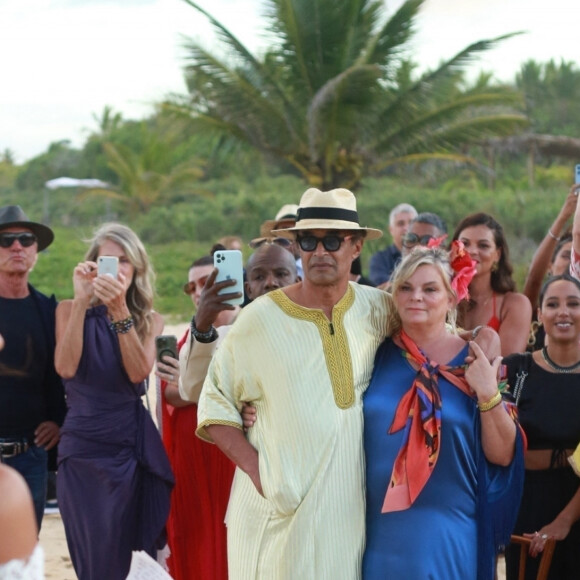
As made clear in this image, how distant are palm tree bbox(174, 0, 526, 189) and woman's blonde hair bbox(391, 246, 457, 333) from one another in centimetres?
1486

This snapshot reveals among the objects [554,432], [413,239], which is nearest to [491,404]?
[554,432]

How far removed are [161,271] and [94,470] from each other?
2101 centimetres

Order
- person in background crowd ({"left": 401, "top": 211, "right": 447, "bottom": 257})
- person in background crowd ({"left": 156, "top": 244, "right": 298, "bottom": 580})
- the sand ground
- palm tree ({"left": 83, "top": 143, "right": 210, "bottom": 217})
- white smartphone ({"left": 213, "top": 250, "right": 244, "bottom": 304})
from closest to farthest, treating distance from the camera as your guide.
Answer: white smartphone ({"left": 213, "top": 250, "right": 244, "bottom": 304}) → person in background crowd ({"left": 156, "top": 244, "right": 298, "bottom": 580}) → person in background crowd ({"left": 401, "top": 211, "right": 447, "bottom": 257}) → the sand ground → palm tree ({"left": 83, "top": 143, "right": 210, "bottom": 217})

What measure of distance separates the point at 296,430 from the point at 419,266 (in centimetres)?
88

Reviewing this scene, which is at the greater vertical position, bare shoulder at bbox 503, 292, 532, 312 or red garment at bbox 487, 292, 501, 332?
bare shoulder at bbox 503, 292, 532, 312

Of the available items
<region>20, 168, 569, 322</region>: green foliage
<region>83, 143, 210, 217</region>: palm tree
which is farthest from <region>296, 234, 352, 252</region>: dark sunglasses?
<region>83, 143, 210, 217</region>: palm tree

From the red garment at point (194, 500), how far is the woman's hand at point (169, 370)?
16 cm

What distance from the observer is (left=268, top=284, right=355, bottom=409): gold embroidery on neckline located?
409cm

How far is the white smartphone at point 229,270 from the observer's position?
4.72m

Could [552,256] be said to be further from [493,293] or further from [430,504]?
[430,504]

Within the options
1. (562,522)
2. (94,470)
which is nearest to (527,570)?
(562,522)

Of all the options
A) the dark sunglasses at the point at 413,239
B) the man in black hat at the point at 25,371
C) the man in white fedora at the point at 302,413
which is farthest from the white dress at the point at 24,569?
the dark sunglasses at the point at 413,239

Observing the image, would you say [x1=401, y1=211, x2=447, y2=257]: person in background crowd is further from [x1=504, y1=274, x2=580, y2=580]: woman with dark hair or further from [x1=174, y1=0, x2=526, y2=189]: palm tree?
[x1=174, y1=0, x2=526, y2=189]: palm tree

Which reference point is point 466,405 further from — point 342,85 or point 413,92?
point 413,92
